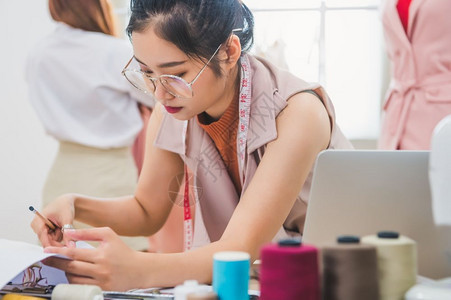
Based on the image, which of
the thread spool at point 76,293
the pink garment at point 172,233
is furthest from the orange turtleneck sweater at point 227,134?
the thread spool at point 76,293

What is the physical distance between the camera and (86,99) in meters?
2.31

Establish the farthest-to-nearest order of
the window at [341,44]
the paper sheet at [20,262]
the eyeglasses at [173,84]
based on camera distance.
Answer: the window at [341,44]
the eyeglasses at [173,84]
the paper sheet at [20,262]

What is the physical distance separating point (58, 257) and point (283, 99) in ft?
1.88

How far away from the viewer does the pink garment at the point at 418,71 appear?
1868mm

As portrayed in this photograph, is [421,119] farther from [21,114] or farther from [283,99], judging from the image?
[21,114]

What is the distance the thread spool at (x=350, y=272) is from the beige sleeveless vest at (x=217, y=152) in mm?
607

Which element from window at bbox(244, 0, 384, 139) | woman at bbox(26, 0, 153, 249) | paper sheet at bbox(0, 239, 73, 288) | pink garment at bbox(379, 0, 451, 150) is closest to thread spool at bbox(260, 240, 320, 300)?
paper sheet at bbox(0, 239, 73, 288)

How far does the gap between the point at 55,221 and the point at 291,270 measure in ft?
2.38

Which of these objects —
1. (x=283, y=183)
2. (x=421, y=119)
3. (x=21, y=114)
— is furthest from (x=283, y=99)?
(x=21, y=114)

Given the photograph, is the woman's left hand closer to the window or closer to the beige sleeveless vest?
the beige sleeveless vest

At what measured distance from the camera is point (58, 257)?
96 centimetres

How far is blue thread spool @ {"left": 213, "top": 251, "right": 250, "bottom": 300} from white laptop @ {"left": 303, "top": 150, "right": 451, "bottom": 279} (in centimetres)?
14

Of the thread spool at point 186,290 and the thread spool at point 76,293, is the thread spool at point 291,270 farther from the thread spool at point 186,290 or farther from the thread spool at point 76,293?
the thread spool at point 76,293

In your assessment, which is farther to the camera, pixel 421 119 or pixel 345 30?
pixel 345 30
